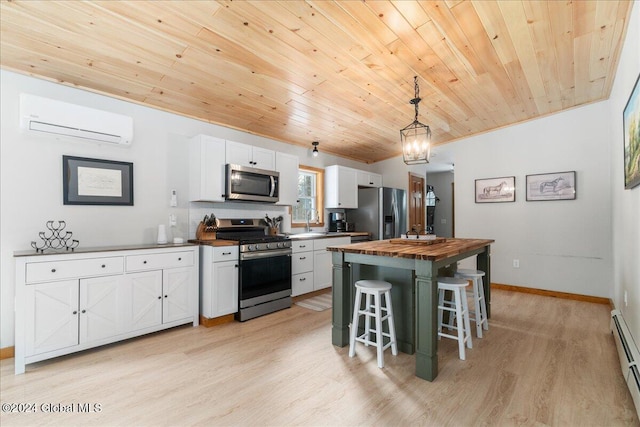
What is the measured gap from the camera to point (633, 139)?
6.74ft

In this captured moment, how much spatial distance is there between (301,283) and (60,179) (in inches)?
111

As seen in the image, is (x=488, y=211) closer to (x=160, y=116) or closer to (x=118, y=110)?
(x=160, y=116)

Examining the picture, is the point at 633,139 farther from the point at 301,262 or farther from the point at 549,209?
the point at 301,262

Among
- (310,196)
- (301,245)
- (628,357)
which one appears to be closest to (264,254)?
(301,245)

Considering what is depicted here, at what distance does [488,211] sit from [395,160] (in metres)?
2.04

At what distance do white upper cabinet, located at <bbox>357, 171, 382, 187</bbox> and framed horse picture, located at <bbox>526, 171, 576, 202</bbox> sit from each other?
2530 mm

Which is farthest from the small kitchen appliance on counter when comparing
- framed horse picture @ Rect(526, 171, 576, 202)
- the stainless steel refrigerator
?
framed horse picture @ Rect(526, 171, 576, 202)

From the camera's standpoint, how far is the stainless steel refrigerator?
5379 mm

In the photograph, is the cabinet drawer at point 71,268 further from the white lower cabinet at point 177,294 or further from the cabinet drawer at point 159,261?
the white lower cabinet at point 177,294

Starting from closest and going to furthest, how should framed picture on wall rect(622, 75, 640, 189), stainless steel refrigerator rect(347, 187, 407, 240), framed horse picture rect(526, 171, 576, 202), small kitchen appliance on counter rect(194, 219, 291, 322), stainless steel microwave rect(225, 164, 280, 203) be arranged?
framed picture on wall rect(622, 75, 640, 189)
small kitchen appliance on counter rect(194, 219, 291, 322)
stainless steel microwave rect(225, 164, 280, 203)
framed horse picture rect(526, 171, 576, 202)
stainless steel refrigerator rect(347, 187, 407, 240)

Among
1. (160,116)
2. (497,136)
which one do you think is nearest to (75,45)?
(160,116)

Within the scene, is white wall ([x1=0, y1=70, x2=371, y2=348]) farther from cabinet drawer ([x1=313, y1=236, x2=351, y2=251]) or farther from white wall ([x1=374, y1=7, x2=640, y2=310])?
white wall ([x1=374, y1=7, x2=640, y2=310])

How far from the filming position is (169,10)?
74.9 inches

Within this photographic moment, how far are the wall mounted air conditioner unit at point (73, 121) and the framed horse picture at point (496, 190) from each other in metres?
5.05
